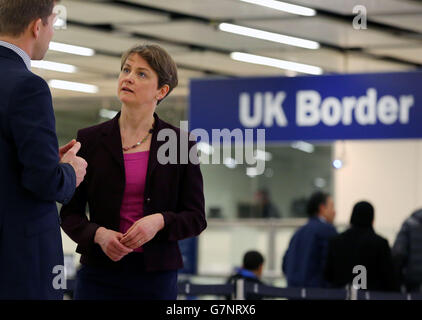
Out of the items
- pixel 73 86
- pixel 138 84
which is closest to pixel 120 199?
pixel 138 84

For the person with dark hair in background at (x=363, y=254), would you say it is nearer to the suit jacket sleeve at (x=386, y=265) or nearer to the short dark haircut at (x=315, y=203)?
the suit jacket sleeve at (x=386, y=265)

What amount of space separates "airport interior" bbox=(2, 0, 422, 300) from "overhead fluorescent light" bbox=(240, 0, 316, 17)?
26 millimetres

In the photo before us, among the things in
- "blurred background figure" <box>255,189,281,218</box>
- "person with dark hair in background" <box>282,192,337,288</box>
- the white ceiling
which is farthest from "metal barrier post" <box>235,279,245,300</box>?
"blurred background figure" <box>255,189,281,218</box>

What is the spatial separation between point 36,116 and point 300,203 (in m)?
15.7

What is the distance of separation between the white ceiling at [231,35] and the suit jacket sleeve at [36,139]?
725cm

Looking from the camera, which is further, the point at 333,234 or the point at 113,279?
the point at 333,234

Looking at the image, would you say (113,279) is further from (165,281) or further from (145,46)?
(145,46)

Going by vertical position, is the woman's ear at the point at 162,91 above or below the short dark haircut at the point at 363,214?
above

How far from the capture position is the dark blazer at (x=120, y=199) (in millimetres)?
2920

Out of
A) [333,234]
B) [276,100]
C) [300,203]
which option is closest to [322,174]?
[300,203]

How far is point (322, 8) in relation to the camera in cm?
1091

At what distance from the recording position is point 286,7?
10727 mm

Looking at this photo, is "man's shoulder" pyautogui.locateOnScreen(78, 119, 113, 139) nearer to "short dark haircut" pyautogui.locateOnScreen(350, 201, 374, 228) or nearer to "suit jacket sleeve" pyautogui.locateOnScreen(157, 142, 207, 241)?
"suit jacket sleeve" pyautogui.locateOnScreen(157, 142, 207, 241)

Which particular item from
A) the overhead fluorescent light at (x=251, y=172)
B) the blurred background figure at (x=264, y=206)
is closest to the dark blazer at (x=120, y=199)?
the blurred background figure at (x=264, y=206)
